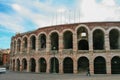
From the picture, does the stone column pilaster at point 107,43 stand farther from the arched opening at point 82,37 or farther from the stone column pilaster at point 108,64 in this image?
the arched opening at point 82,37

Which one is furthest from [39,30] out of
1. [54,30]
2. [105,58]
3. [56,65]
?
[105,58]

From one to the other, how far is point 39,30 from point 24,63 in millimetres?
10630

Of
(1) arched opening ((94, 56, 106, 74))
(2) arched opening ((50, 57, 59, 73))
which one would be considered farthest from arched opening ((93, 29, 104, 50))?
(2) arched opening ((50, 57, 59, 73))

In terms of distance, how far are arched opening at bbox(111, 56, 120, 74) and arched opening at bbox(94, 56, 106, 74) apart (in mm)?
1730

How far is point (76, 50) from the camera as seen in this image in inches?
1547

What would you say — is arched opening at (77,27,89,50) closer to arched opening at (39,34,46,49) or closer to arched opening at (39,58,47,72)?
arched opening at (39,58,47,72)

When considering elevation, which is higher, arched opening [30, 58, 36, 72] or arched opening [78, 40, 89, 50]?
arched opening [78, 40, 89, 50]

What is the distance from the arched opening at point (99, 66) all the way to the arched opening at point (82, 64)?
187 cm

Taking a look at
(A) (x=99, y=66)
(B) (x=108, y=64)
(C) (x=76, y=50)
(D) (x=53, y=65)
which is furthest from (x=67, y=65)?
(B) (x=108, y=64)

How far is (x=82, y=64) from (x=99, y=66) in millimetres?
3486

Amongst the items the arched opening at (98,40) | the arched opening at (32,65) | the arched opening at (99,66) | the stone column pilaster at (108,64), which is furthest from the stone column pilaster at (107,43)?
the arched opening at (32,65)

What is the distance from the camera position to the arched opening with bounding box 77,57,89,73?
4003 cm

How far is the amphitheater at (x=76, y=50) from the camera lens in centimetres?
3856

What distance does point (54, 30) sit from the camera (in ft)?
138
